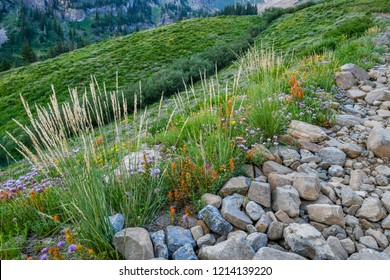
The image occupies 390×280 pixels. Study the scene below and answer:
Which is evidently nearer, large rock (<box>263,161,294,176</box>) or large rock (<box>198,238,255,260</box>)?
large rock (<box>198,238,255,260</box>)

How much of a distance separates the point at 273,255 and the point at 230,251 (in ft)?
1.22

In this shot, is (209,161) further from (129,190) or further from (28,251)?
(28,251)

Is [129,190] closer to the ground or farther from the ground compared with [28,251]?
farther from the ground

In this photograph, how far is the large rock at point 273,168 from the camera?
12.8 ft

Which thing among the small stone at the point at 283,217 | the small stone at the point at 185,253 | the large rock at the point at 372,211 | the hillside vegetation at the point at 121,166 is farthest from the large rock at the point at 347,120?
the small stone at the point at 185,253

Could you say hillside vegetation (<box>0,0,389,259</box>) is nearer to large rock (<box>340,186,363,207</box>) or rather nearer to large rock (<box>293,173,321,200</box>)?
large rock (<box>293,173,321,200</box>)

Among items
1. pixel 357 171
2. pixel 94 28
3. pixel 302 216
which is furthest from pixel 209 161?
pixel 94 28

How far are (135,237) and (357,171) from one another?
2.98 metres

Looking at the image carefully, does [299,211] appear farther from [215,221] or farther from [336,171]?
[336,171]

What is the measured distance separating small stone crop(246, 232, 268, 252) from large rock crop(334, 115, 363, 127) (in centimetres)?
332

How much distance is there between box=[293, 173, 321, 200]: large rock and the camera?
341 centimetres

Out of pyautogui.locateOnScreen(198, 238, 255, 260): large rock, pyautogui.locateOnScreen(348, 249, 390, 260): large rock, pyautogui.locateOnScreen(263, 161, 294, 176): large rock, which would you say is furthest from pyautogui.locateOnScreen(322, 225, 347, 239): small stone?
pyautogui.locateOnScreen(263, 161, 294, 176): large rock

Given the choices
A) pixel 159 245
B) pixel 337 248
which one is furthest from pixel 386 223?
pixel 159 245

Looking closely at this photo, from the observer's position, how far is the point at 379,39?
1148 cm
